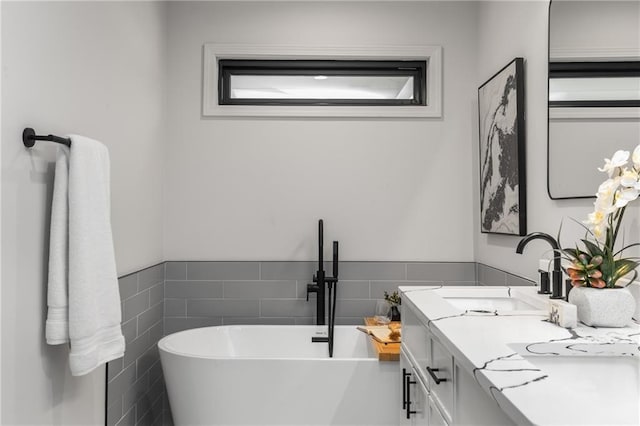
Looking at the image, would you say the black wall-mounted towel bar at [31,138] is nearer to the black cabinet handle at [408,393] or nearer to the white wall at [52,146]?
the white wall at [52,146]

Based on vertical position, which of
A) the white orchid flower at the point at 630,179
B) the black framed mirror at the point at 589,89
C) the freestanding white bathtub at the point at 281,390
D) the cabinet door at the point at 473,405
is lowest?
the freestanding white bathtub at the point at 281,390

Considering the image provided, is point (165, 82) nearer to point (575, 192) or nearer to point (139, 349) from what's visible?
point (139, 349)

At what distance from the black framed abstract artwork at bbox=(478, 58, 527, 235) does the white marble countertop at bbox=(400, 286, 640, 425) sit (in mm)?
888

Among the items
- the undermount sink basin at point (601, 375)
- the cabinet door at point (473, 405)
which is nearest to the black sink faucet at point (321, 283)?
the cabinet door at point (473, 405)

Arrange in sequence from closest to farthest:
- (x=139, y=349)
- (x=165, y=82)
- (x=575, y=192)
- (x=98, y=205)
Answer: (x=98, y=205)
(x=575, y=192)
(x=139, y=349)
(x=165, y=82)

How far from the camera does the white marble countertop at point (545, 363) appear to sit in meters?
0.71

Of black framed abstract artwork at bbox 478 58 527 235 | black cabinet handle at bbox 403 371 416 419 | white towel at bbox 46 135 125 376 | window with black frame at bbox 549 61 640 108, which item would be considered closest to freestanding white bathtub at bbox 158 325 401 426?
black cabinet handle at bbox 403 371 416 419

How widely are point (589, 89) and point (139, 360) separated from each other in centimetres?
239

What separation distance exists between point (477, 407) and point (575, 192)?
105 cm

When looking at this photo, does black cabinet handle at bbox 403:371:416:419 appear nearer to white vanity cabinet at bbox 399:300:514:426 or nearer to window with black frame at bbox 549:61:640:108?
white vanity cabinet at bbox 399:300:514:426

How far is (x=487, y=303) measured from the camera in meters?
1.71

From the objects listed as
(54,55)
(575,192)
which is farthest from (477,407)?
(54,55)

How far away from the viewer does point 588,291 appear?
128 cm

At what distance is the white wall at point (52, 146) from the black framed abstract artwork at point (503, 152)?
1.92 m
